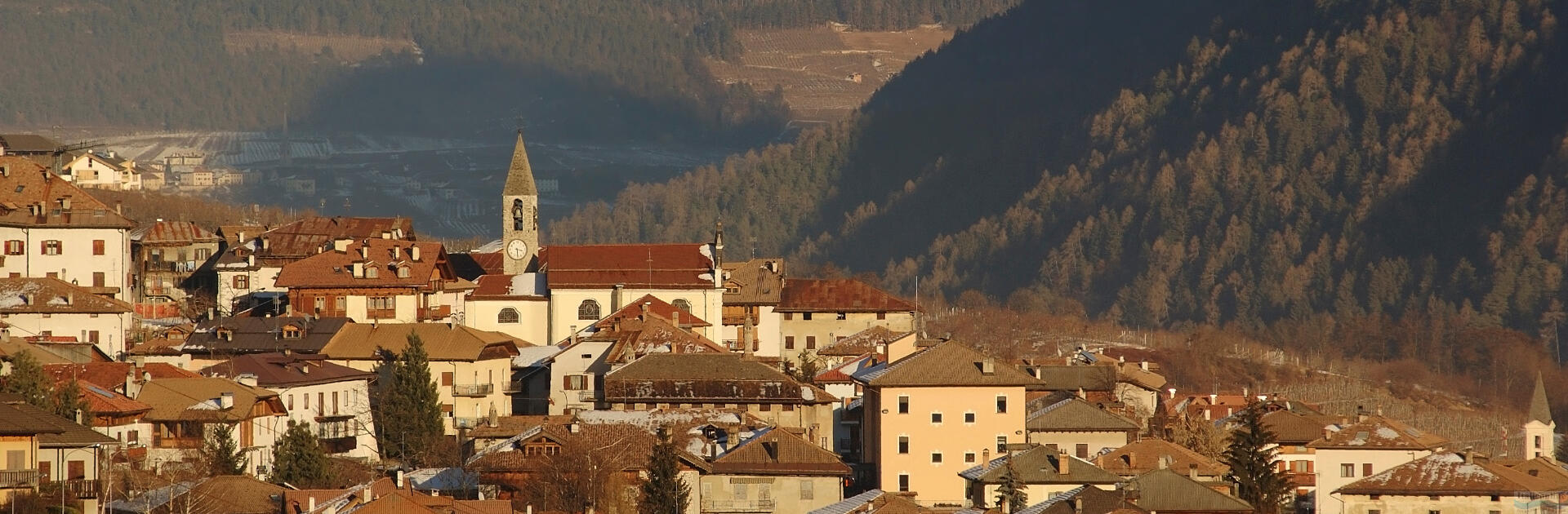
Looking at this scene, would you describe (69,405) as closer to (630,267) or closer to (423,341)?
(423,341)

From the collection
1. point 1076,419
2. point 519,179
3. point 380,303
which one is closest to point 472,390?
point 380,303

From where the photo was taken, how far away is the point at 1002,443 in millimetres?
88125

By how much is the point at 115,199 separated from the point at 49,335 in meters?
67.5

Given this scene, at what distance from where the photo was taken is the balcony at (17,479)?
2440 inches

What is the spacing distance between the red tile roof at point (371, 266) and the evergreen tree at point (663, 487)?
124 ft

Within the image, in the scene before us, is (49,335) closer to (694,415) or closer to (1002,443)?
(694,415)

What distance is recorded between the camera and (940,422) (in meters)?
88.2

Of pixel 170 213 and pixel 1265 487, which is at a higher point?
pixel 170 213

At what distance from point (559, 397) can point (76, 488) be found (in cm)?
3629

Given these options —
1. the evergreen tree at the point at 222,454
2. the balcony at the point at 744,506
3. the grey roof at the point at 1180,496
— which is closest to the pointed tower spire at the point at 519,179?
the evergreen tree at the point at 222,454

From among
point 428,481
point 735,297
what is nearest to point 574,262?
point 735,297

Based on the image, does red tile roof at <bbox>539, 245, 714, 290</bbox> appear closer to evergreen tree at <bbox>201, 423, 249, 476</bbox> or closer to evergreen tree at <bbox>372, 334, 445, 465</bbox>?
evergreen tree at <bbox>372, 334, 445, 465</bbox>

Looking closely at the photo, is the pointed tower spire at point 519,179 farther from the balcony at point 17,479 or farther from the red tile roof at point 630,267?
the balcony at point 17,479

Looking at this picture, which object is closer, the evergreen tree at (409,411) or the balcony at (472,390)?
the evergreen tree at (409,411)
